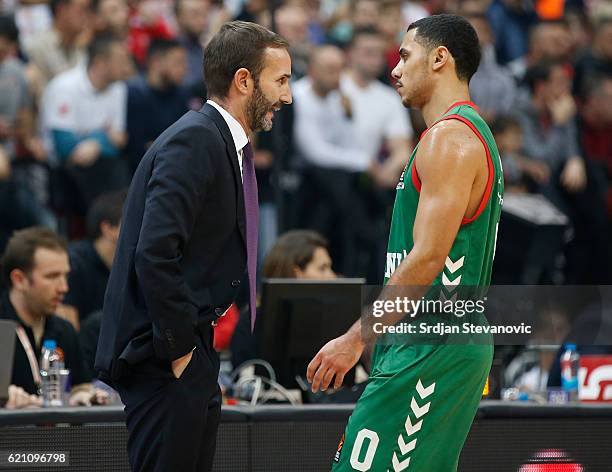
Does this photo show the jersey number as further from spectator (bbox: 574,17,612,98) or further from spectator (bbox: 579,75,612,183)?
spectator (bbox: 574,17,612,98)

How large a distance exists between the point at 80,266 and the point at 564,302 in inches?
131

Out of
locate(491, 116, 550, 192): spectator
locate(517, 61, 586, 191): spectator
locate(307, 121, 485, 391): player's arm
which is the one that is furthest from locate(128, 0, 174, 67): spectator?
locate(307, 121, 485, 391): player's arm

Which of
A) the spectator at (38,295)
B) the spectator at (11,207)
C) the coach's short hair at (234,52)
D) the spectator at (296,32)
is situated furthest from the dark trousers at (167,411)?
the spectator at (296,32)

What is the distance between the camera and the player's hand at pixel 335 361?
3.81m

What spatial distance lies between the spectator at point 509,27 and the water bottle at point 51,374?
7.29 m

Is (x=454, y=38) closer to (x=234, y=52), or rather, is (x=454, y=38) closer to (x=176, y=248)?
(x=234, y=52)

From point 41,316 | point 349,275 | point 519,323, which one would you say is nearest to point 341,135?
point 349,275

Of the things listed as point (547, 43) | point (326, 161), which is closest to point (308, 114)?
point (326, 161)

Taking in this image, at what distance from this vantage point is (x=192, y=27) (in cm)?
1044

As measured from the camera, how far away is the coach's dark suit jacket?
3.71 m

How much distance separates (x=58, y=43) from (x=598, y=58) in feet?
16.9

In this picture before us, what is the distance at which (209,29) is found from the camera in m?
10.9

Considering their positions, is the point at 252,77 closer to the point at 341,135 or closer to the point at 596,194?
the point at 341,135

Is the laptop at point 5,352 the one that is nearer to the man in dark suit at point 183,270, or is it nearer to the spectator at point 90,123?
the man in dark suit at point 183,270
